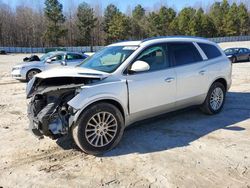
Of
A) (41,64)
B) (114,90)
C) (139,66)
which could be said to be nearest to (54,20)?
(41,64)

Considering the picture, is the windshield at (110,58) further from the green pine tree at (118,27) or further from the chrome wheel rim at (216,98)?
the green pine tree at (118,27)

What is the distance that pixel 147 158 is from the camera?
15.2 feet

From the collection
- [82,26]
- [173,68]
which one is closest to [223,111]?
[173,68]

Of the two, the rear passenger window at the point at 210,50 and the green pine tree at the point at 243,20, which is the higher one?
the green pine tree at the point at 243,20

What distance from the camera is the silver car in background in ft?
45.7

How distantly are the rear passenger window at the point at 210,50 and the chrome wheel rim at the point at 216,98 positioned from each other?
754 millimetres

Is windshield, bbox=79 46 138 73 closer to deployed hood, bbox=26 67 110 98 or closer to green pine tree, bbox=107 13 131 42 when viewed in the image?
deployed hood, bbox=26 67 110 98

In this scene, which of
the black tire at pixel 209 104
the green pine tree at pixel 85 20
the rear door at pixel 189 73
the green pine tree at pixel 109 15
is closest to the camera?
the rear door at pixel 189 73

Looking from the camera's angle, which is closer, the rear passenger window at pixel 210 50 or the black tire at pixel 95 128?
the black tire at pixel 95 128

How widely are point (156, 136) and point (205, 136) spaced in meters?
0.89

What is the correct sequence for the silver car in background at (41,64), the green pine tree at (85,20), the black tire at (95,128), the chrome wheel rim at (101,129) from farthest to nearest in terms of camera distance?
the green pine tree at (85,20)
the silver car in background at (41,64)
the chrome wheel rim at (101,129)
the black tire at (95,128)

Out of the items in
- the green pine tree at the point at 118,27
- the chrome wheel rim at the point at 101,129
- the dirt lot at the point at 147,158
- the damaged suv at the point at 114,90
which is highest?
Result: the green pine tree at the point at 118,27

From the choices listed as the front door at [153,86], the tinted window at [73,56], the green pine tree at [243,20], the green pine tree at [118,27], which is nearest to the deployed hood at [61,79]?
the front door at [153,86]

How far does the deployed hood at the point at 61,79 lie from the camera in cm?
482
